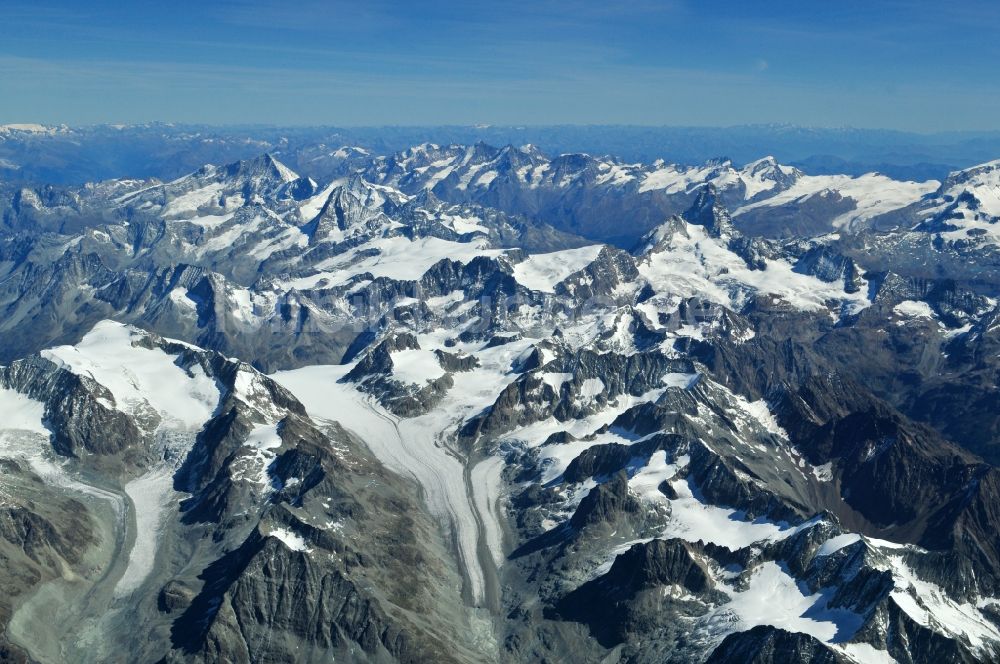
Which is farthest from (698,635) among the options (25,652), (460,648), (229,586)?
(25,652)

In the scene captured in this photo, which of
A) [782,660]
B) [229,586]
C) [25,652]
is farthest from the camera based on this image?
[229,586]

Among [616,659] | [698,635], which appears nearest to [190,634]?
[616,659]

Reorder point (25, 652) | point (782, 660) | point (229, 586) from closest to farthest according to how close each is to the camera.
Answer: point (782, 660), point (25, 652), point (229, 586)

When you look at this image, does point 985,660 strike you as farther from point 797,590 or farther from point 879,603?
point 797,590

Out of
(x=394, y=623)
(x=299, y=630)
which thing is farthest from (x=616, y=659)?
(x=299, y=630)

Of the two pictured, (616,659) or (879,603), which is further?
(616,659)

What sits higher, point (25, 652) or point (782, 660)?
point (782, 660)

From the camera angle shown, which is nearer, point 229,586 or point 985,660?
point 985,660

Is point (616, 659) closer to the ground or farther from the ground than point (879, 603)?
closer to the ground

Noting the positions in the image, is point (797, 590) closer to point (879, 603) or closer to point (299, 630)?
point (879, 603)
